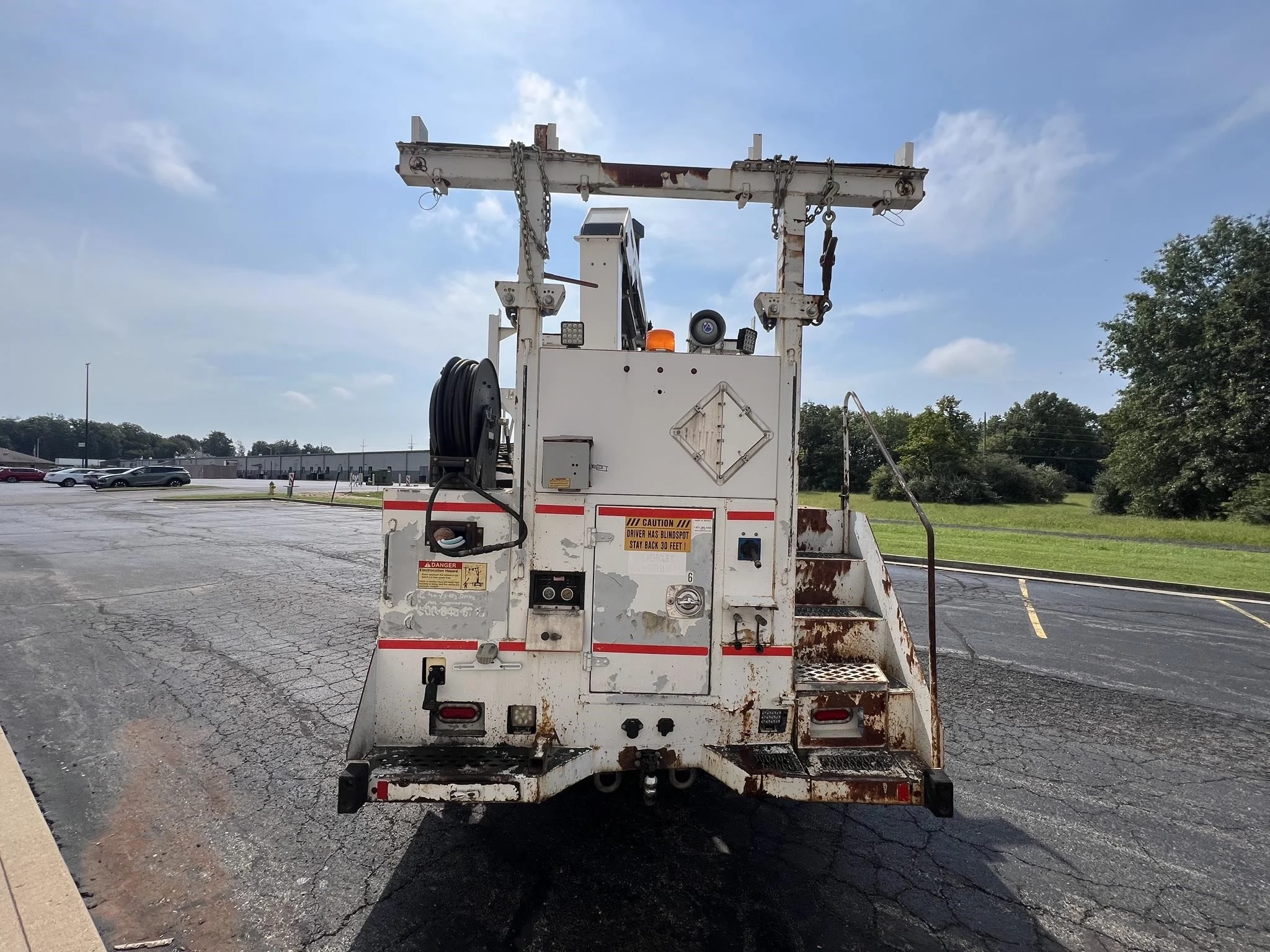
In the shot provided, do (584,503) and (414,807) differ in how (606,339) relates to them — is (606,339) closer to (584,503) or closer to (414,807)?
(584,503)

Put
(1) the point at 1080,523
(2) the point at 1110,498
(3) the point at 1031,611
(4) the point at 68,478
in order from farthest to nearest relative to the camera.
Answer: (4) the point at 68,478 → (2) the point at 1110,498 → (1) the point at 1080,523 → (3) the point at 1031,611

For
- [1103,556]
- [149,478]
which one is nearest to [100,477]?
[149,478]

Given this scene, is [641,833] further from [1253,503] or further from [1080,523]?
[1253,503]

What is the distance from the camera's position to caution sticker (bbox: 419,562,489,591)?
9.45ft

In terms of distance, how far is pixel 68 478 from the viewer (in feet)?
138

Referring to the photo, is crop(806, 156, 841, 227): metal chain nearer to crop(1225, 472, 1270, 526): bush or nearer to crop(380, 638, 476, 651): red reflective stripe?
crop(380, 638, 476, 651): red reflective stripe

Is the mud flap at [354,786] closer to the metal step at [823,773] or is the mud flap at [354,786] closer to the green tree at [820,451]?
the metal step at [823,773]

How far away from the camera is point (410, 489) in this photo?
9.61 ft

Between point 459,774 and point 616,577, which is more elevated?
point 616,577

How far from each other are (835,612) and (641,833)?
164 cm

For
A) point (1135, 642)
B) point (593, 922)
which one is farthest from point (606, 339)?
point (1135, 642)

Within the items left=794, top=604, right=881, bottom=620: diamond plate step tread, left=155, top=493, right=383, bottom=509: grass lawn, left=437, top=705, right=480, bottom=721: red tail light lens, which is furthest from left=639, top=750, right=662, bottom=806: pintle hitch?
left=155, top=493, right=383, bottom=509: grass lawn

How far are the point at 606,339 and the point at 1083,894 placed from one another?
12.2 ft

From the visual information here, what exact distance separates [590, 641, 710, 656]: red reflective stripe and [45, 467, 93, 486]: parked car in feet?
174
